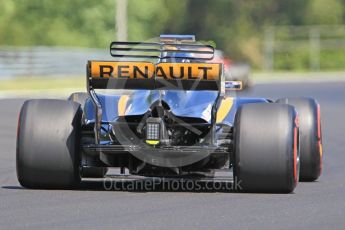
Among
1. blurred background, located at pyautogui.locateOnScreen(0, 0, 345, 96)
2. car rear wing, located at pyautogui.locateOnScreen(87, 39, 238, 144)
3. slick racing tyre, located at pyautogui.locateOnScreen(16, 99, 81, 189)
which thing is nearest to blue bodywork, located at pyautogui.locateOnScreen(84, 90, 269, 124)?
car rear wing, located at pyautogui.locateOnScreen(87, 39, 238, 144)

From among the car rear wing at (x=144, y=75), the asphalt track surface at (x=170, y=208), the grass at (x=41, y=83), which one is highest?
the car rear wing at (x=144, y=75)

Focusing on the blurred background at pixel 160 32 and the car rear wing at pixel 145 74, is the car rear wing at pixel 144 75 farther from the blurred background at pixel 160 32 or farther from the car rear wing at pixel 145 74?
the blurred background at pixel 160 32

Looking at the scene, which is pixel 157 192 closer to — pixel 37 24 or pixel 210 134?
pixel 210 134

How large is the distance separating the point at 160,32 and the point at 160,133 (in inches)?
2084

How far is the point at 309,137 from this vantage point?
11078 mm

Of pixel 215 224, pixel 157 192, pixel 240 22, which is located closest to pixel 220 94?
pixel 157 192

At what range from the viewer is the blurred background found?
45.7 metres

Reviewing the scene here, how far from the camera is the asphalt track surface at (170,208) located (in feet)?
25.7

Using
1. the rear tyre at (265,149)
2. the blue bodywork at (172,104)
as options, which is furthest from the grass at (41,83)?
the rear tyre at (265,149)

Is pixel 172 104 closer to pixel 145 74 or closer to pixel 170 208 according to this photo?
pixel 145 74

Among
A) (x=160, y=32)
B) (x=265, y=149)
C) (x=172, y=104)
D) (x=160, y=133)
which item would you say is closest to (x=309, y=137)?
(x=265, y=149)

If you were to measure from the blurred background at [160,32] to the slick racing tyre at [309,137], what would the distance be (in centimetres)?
2395

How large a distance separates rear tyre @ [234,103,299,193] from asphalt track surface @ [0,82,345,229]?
0.43 feet

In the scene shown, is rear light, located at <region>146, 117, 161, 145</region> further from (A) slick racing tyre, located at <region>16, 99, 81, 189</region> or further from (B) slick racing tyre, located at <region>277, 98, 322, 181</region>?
(B) slick racing tyre, located at <region>277, 98, 322, 181</region>
